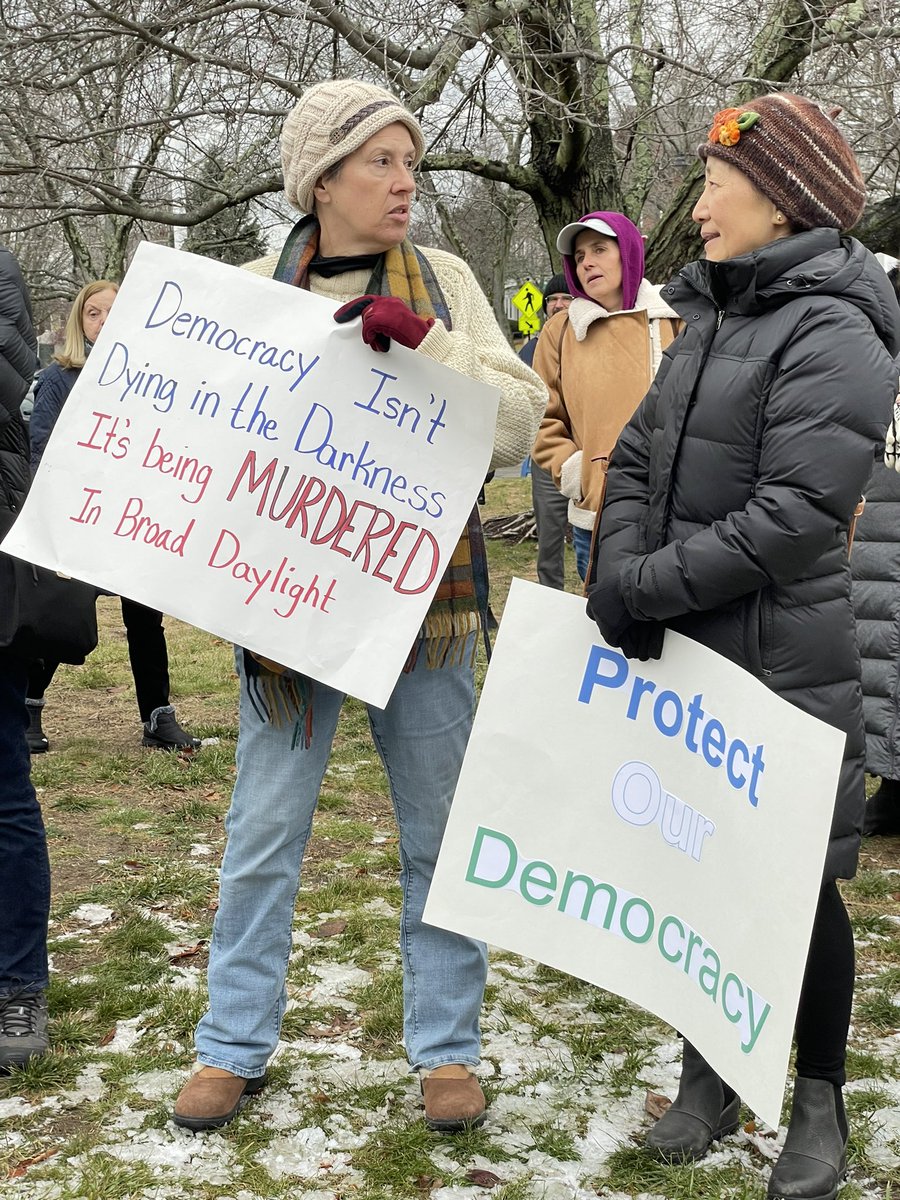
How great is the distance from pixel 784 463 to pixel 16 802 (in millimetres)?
1906

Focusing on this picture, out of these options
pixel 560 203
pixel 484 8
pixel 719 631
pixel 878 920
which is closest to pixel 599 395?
pixel 878 920

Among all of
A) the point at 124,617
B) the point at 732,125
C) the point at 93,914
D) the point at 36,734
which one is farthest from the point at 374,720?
the point at 36,734

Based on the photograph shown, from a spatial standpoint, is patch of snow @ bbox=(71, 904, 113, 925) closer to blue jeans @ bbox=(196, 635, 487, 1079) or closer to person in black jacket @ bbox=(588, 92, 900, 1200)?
blue jeans @ bbox=(196, 635, 487, 1079)

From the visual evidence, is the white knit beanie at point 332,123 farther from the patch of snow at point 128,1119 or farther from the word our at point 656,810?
the patch of snow at point 128,1119

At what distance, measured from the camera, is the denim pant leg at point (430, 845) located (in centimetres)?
277

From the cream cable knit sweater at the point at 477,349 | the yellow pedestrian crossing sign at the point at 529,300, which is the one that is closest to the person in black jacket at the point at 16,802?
the cream cable knit sweater at the point at 477,349

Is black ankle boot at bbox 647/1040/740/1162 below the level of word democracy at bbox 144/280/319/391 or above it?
below

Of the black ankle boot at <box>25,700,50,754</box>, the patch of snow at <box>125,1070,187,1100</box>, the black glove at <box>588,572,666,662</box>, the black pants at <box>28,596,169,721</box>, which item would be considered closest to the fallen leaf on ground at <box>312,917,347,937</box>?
the patch of snow at <box>125,1070,187,1100</box>

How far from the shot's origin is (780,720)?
231 cm

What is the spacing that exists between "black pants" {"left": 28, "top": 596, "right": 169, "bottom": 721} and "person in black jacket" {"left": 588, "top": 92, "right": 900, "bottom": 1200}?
3743 millimetres

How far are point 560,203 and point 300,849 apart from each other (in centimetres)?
728

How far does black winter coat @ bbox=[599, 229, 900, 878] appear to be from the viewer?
2266mm

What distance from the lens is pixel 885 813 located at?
4840mm

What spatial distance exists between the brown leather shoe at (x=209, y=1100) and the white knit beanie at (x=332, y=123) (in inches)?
72.3
